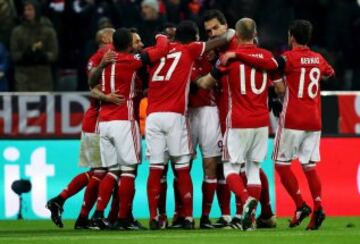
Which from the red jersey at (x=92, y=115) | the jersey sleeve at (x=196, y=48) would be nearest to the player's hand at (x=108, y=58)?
the red jersey at (x=92, y=115)

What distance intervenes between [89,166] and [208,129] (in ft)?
5.95

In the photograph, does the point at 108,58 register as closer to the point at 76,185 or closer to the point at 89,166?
the point at 89,166

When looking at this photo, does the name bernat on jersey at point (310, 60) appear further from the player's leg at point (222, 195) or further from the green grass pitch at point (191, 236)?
the green grass pitch at point (191, 236)

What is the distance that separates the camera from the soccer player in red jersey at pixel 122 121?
1686cm

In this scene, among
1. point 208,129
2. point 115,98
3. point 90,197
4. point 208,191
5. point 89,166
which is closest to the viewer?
point 115,98

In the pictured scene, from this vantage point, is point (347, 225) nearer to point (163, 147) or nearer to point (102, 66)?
point (163, 147)

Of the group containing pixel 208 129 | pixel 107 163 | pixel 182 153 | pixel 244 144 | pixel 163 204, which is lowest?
pixel 163 204

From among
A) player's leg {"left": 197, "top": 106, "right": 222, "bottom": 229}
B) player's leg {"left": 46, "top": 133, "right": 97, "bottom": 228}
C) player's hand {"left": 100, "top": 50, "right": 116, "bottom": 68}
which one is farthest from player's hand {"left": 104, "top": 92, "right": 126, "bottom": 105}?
player's leg {"left": 46, "top": 133, "right": 97, "bottom": 228}

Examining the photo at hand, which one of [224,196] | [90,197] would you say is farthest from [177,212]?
[90,197]

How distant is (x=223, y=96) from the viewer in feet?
55.8

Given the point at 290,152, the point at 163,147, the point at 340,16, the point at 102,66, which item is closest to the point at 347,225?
the point at 290,152

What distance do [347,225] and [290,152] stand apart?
133 cm

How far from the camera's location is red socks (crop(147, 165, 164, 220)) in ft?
55.5

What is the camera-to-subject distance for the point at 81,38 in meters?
24.7
